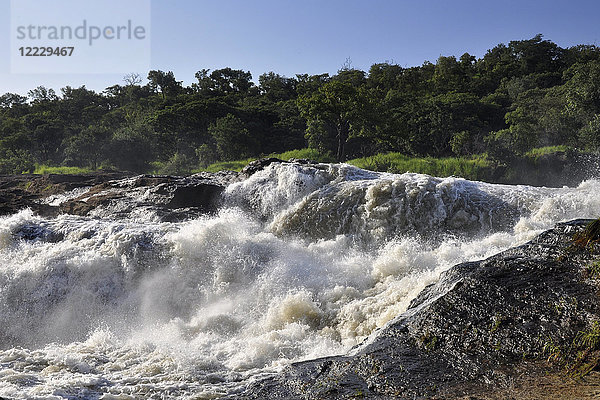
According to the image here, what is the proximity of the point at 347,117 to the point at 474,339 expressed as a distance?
15.8 metres

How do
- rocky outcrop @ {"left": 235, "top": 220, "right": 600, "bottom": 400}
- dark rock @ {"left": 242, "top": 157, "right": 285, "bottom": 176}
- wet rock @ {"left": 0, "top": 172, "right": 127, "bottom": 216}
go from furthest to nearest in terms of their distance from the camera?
wet rock @ {"left": 0, "top": 172, "right": 127, "bottom": 216} < dark rock @ {"left": 242, "top": 157, "right": 285, "bottom": 176} < rocky outcrop @ {"left": 235, "top": 220, "right": 600, "bottom": 400}

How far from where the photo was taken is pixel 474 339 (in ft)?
12.2

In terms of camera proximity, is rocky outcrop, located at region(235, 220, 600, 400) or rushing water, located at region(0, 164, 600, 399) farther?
rushing water, located at region(0, 164, 600, 399)

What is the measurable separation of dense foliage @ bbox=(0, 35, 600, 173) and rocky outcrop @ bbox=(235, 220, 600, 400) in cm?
1452

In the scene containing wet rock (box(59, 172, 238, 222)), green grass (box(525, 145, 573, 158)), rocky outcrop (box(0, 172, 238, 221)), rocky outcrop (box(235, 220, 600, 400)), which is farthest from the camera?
green grass (box(525, 145, 573, 158))

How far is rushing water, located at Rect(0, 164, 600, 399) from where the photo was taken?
5.11m

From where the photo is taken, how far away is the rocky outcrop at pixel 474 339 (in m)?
3.37

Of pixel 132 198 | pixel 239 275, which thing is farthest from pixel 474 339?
pixel 132 198

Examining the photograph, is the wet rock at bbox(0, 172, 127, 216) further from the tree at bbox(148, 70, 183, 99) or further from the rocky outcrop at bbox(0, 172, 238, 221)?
the tree at bbox(148, 70, 183, 99)

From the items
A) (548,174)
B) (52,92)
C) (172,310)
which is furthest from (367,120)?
(52,92)

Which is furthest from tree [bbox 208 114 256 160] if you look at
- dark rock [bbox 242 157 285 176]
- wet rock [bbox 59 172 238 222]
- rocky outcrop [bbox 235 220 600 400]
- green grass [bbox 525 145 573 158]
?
rocky outcrop [bbox 235 220 600 400]

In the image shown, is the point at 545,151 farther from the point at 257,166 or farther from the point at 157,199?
the point at 157,199

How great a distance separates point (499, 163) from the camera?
17359mm

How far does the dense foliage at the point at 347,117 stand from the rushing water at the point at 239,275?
391 inches
